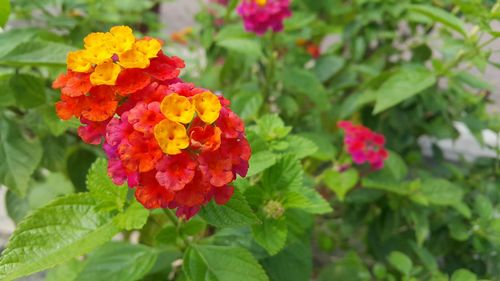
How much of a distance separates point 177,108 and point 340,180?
0.73 meters

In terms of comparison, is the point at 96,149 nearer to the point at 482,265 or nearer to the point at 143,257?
the point at 143,257

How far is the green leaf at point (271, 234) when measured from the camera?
0.78 metres

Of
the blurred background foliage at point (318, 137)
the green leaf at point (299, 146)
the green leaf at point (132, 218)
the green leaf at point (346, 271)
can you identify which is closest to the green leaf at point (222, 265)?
the blurred background foliage at point (318, 137)

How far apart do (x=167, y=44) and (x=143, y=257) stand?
1197 mm

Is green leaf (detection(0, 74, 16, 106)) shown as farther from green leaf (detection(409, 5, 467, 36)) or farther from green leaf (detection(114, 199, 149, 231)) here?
green leaf (detection(409, 5, 467, 36))

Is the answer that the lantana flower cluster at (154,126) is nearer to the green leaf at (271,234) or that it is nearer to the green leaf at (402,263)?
the green leaf at (271,234)

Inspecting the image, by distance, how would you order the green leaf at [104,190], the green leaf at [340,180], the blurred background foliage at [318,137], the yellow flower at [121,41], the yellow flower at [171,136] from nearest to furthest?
the yellow flower at [171,136]
the yellow flower at [121,41]
the green leaf at [104,190]
the blurred background foliage at [318,137]
the green leaf at [340,180]

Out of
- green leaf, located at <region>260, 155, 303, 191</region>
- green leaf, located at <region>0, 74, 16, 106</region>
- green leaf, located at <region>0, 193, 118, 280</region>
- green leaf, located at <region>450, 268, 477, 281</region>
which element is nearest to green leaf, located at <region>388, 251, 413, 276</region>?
green leaf, located at <region>450, 268, 477, 281</region>

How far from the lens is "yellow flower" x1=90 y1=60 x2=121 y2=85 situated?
0.64 m

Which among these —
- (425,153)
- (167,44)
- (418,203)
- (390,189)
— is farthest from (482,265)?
(167,44)

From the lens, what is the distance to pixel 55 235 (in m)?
0.74

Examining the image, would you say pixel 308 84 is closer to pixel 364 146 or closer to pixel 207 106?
pixel 364 146

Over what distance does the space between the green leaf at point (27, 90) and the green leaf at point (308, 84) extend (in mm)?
677

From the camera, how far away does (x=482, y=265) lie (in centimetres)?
129
